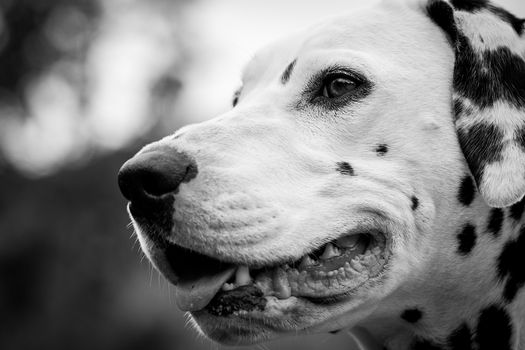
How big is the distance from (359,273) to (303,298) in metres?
0.27

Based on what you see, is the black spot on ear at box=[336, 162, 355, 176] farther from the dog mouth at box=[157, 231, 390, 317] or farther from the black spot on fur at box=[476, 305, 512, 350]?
the black spot on fur at box=[476, 305, 512, 350]

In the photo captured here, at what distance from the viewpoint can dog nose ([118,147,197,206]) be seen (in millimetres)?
2648

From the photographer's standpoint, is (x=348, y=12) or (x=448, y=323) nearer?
(x=448, y=323)

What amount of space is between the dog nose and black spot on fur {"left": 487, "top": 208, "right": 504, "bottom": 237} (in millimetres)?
1430

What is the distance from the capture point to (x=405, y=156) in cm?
303

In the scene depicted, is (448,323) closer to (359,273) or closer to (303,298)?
(359,273)

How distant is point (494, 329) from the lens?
10.1 ft

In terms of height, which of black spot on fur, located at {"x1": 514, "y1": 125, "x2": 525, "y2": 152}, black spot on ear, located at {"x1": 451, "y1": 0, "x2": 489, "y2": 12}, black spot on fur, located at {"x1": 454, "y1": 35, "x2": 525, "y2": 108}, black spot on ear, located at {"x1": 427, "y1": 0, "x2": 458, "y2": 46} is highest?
black spot on ear, located at {"x1": 451, "y1": 0, "x2": 489, "y2": 12}

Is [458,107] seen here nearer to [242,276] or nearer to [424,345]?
[424,345]

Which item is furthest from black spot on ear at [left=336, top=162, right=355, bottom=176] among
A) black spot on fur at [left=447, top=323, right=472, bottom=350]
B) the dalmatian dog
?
black spot on fur at [left=447, top=323, right=472, bottom=350]

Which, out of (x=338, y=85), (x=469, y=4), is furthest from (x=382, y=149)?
(x=469, y=4)

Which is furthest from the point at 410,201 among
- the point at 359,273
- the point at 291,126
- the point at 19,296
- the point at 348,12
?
the point at 19,296

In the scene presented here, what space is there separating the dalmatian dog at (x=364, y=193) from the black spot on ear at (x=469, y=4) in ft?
0.04

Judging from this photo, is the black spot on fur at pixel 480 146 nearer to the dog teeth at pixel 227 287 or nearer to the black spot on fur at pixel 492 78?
the black spot on fur at pixel 492 78
